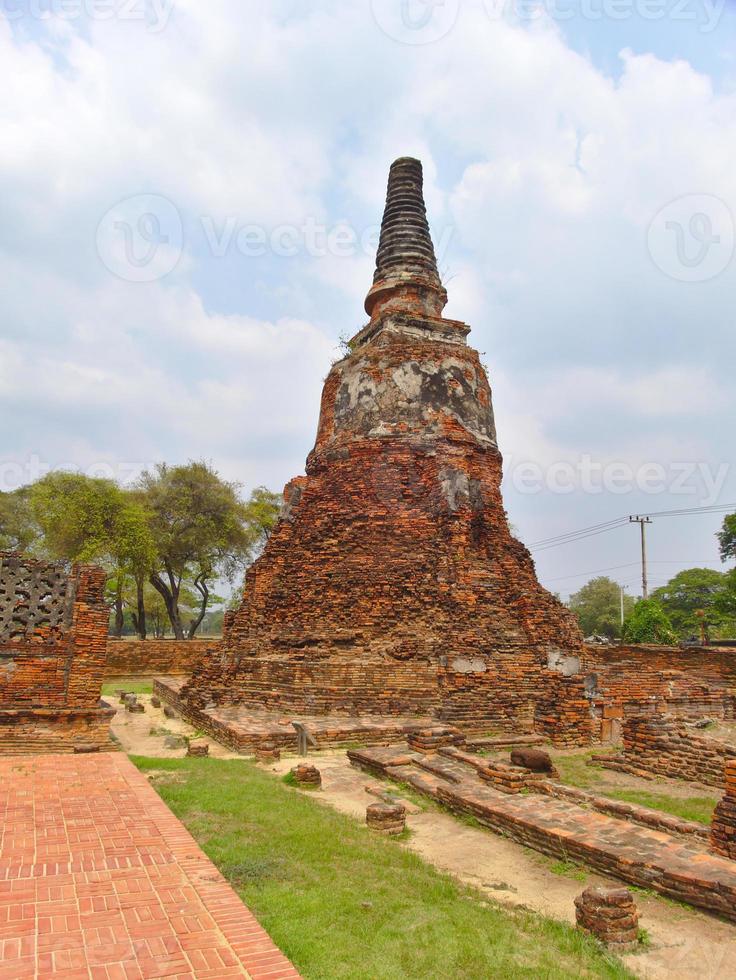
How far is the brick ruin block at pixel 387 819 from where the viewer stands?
20.9ft

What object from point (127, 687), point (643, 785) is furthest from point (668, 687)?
point (127, 687)

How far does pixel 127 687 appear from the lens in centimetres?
2189

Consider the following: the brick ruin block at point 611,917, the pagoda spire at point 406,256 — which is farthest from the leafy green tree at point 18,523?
the brick ruin block at point 611,917

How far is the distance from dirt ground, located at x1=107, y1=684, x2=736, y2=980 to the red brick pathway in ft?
6.86

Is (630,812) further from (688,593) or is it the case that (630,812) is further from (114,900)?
(688,593)

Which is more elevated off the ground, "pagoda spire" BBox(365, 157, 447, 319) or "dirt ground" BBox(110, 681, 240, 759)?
"pagoda spire" BBox(365, 157, 447, 319)

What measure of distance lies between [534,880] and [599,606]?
199 ft

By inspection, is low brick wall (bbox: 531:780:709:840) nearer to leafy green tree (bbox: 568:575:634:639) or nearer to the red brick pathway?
the red brick pathway

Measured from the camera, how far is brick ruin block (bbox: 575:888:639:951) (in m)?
4.13

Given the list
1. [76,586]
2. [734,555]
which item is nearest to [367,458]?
[76,586]

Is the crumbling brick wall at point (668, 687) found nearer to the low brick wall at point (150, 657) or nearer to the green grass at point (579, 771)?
the green grass at point (579, 771)

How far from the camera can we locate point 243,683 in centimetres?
1342

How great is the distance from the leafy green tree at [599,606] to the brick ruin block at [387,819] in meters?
55.2

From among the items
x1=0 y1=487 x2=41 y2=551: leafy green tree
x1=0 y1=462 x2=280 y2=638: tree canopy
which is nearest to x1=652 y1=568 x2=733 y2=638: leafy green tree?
x1=0 y1=462 x2=280 y2=638: tree canopy
